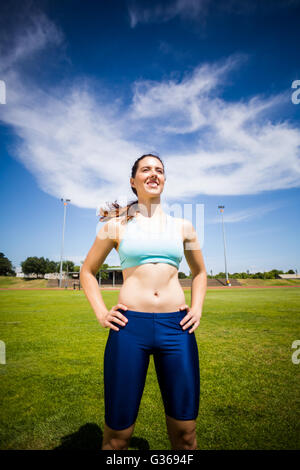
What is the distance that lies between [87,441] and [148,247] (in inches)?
101

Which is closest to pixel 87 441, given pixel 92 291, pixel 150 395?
pixel 150 395

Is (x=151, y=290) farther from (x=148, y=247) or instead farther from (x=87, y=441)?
(x=87, y=441)

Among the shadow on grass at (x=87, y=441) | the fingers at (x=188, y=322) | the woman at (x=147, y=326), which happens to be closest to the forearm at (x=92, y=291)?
the woman at (x=147, y=326)

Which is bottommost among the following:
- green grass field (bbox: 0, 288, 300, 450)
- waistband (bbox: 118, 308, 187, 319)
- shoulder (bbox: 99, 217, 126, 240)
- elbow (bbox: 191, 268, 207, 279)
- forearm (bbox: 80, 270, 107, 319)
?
green grass field (bbox: 0, 288, 300, 450)

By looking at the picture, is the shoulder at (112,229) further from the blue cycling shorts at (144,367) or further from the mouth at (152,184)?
the blue cycling shorts at (144,367)

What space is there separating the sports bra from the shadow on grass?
2266 millimetres

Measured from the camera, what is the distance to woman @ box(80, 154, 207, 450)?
68.3 inches

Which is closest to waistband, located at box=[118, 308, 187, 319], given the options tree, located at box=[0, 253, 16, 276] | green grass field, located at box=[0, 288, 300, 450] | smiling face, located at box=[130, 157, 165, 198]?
smiling face, located at box=[130, 157, 165, 198]

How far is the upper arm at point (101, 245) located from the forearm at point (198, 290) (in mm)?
851

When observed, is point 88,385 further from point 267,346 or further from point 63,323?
point 63,323

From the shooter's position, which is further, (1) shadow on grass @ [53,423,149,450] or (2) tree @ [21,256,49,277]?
(2) tree @ [21,256,49,277]

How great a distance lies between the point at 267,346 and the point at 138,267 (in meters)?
6.25

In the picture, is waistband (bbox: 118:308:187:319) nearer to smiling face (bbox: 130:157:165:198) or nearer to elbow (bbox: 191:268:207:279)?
elbow (bbox: 191:268:207:279)

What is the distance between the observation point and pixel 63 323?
394 inches
